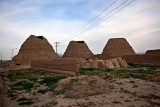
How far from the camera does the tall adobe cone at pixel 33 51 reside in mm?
36219

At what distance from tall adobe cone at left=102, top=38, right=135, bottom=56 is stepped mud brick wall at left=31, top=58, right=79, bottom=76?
27.2m

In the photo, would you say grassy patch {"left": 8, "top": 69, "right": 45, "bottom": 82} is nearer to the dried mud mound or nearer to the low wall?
the dried mud mound

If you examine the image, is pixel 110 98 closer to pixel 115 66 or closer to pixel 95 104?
pixel 95 104

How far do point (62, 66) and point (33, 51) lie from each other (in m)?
26.3

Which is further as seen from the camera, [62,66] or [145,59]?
[145,59]

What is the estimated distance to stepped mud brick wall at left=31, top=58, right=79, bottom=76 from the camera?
44.1 feet

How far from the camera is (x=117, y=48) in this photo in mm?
42719

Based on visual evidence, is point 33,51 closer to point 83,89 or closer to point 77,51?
point 77,51

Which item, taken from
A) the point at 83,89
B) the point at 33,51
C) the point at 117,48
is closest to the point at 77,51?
the point at 117,48

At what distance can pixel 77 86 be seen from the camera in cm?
778

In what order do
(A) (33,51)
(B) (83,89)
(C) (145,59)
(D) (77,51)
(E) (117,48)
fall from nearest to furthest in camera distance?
(B) (83,89) → (C) (145,59) → (A) (33,51) → (E) (117,48) → (D) (77,51)

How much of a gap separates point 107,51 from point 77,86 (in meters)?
37.4

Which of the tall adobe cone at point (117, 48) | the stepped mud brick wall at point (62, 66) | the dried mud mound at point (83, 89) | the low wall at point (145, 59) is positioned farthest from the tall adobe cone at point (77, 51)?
the dried mud mound at point (83, 89)

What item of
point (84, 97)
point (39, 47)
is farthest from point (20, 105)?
point (39, 47)
